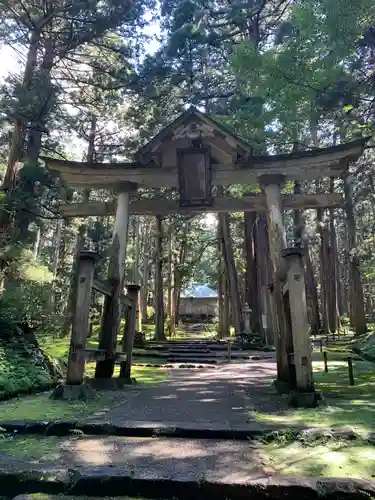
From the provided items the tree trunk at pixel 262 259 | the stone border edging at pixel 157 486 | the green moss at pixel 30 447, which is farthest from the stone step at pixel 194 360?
the stone border edging at pixel 157 486

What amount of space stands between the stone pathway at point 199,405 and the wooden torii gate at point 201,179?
896 millimetres

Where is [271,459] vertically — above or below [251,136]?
below

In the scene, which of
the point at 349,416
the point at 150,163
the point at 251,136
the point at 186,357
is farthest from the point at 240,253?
the point at 349,416

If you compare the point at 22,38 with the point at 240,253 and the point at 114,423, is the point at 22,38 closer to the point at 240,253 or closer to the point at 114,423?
the point at 114,423

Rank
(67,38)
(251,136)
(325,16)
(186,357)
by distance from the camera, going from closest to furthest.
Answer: (325,16) → (251,136) → (67,38) → (186,357)

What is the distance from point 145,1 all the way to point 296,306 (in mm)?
10575

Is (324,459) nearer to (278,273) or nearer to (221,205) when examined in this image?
(278,273)

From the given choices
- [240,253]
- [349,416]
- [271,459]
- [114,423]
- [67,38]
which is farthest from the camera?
[240,253]

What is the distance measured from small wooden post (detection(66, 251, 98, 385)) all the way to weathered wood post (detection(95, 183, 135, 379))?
1.07 metres

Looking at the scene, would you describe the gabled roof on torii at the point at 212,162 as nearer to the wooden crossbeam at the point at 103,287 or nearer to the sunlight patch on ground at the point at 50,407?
the wooden crossbeam at the point at 103,287

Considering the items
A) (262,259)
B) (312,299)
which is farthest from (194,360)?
(312,299)

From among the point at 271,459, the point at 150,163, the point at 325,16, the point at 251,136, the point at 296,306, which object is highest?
the point at 251,136

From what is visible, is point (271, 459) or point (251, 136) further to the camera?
point (251, 136)

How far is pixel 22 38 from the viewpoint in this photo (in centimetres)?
1109
